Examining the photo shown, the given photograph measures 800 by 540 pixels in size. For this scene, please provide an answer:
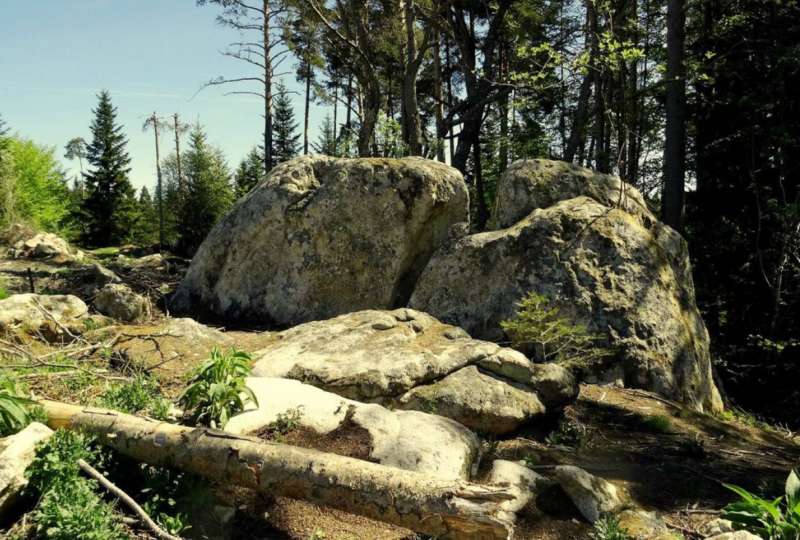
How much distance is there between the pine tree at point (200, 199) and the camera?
27.9 m

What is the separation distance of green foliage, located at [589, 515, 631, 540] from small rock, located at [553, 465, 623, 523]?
0.23 metres

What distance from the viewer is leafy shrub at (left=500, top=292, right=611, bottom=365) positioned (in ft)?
22.7

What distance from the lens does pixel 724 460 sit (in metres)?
5.66

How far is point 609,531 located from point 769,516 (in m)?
1.01

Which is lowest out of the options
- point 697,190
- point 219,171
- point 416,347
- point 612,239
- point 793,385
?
point 793,385

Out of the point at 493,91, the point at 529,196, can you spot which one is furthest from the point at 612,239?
the point at 493,91

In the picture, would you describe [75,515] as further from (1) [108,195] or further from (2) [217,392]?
(1) [108,195]

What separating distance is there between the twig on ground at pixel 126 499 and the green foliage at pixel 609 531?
8.99 feet

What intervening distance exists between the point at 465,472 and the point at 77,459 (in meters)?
2.81

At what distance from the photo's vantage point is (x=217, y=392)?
Result: 14.7 feet

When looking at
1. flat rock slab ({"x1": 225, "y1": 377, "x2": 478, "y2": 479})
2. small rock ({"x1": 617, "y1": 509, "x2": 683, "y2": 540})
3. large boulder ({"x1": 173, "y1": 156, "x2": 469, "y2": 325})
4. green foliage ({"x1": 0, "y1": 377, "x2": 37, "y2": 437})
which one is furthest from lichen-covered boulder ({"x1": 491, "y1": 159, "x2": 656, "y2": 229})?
green foliage ({"x1": 0, "y1": 377, "x2": 37, "y2": 437})

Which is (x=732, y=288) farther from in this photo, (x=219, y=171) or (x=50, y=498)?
(x=219, y=171)

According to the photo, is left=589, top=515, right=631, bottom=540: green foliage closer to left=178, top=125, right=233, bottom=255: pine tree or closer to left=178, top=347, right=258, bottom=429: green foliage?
left=178, top=347, right=258, bottom=429: green foliage

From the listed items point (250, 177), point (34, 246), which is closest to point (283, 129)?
point (250, 177)
